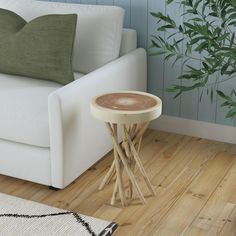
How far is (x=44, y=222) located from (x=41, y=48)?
40.1 inches

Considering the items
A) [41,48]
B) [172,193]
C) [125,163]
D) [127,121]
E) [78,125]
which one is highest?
[41,48]

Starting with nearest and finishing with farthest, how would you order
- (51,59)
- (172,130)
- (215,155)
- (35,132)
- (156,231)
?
(156,231) < (35,132) < (51,59) < (215,155) < (172,130)

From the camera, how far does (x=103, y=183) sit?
9.65 ft

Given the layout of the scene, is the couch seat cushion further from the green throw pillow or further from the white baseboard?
the white baseboard

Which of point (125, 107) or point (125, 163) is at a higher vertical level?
point (125, 107)

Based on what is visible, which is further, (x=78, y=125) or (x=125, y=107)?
(x=78, y=125)

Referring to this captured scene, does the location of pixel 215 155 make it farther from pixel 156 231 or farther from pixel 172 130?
pixel 156 231

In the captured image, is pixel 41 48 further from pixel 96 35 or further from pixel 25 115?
pixel 25 115

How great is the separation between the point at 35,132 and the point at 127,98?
0.50 metres

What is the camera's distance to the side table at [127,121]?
103 inches

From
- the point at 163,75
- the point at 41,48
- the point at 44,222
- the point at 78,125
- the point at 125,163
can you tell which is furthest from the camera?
the point at 163,75

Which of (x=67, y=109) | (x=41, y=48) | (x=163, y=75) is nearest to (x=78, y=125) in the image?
(x=67, y=109)

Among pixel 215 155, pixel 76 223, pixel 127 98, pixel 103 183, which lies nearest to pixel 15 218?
pixel 76 223

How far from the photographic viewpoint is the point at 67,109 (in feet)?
8.98
